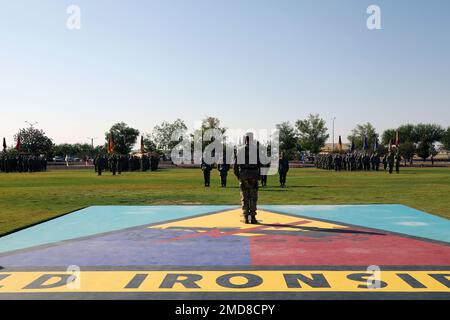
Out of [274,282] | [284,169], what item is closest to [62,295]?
[274,282]

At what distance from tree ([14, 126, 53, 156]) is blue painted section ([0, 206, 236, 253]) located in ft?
301

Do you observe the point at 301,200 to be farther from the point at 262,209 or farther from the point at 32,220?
the point at 32,220

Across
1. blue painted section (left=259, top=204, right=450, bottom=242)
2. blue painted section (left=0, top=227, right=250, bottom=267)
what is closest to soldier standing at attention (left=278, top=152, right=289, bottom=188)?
blue painted section (left=259, top=204, right=450, bottom=242)

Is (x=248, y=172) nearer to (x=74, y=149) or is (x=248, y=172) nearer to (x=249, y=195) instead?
(x=249, y=195)

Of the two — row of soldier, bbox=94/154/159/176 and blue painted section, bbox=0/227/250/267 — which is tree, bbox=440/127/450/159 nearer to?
row of soldier, bbox=94/154/159/176

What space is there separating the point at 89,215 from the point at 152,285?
22.0 feet

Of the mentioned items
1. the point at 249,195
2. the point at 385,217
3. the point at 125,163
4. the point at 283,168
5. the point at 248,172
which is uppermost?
the point at 248,172

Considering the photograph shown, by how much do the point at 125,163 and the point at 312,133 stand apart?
6809cm

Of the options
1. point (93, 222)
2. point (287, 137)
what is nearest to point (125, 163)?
point (93, 222)

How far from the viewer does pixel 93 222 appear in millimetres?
9844

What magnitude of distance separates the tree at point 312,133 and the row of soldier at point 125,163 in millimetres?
60486

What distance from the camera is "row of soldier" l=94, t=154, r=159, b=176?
3681cm

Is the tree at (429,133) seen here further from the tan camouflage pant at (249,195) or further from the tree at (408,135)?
the tan camouflage pant at (249,195)

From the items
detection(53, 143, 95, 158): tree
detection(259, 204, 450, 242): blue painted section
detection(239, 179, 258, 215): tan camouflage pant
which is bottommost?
detection(259, 204, 450, 242): blue painted section
